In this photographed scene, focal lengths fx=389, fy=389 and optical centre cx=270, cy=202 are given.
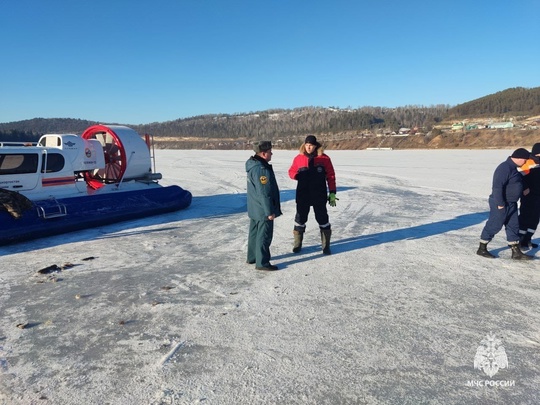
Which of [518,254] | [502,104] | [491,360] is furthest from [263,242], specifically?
[502,104]

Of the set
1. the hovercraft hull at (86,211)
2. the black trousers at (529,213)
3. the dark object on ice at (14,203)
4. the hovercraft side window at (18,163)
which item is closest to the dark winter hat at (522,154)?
the black trousers at (529,213)

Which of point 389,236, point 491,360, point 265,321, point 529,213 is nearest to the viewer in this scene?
point 491,360

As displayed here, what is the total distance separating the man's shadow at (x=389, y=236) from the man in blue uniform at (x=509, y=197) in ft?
4.46

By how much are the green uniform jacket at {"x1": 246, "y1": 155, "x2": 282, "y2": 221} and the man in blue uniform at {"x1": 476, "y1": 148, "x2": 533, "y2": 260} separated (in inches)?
104

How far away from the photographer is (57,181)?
705 centimetres

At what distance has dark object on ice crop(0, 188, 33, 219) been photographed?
571 cm

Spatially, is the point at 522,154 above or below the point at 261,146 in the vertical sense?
below

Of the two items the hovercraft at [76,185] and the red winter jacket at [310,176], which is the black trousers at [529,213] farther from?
the hovercraft at [76,185]

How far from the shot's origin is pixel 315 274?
440 centimetres

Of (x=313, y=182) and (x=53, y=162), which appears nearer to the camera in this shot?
(x=313, y=182)

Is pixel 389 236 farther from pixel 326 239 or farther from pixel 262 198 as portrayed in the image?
pixel 262 198

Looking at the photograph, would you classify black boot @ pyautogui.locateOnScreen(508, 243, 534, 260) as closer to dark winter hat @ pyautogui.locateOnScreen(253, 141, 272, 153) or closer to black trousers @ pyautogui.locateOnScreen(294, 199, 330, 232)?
black trousers @ pyautogui.locateOnScreen(294, 199, 330, 232)

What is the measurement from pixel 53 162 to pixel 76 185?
57cm

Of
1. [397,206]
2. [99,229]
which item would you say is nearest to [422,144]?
[397,206]
